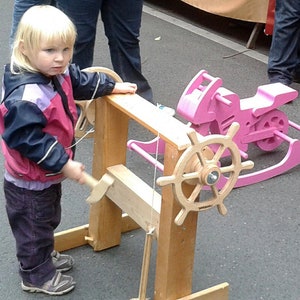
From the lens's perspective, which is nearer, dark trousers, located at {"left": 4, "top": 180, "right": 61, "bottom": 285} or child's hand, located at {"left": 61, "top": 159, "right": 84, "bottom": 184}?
child's hand, located at {"left": 61, "top": 159, "right": 84, "bottom": 184}

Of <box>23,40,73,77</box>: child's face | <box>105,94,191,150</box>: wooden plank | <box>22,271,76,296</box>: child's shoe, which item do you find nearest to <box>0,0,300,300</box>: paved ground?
<box>22,271,76,296</box>: child's shoe

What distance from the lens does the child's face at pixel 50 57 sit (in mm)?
1421

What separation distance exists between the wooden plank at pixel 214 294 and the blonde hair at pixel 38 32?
0.68 metres

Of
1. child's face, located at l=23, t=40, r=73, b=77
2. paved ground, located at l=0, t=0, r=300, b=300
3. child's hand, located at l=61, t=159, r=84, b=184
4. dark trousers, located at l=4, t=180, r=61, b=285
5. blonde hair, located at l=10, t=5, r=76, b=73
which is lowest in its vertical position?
paved ground, located at l=0, t=0, r=300, b=300

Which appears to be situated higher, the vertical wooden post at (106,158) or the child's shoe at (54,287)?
the vertical wooden post at (106,158)

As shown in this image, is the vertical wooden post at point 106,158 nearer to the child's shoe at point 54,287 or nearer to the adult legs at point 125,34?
the child's shoe at point 54,287

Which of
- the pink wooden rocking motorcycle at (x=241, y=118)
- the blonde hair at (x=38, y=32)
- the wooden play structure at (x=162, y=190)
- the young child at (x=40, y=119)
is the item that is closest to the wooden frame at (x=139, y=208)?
the wooden play structure at (x=162, y=190)

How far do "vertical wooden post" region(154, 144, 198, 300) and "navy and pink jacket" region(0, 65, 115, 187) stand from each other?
0.24 metres

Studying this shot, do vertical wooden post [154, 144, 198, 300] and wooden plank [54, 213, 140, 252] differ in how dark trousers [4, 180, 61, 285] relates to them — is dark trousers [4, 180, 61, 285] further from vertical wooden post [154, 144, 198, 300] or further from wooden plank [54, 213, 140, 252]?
vertical wooden post [154, 144, 198, 300]

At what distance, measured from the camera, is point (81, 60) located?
244cm

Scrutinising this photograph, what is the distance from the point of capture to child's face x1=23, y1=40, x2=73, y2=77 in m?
1.42

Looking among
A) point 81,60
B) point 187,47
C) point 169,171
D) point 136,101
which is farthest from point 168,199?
point 187,47

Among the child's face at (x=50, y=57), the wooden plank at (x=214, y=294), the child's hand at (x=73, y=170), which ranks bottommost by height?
the wooden plank at (x=214, y=294)

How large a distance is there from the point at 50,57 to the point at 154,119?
277mm
